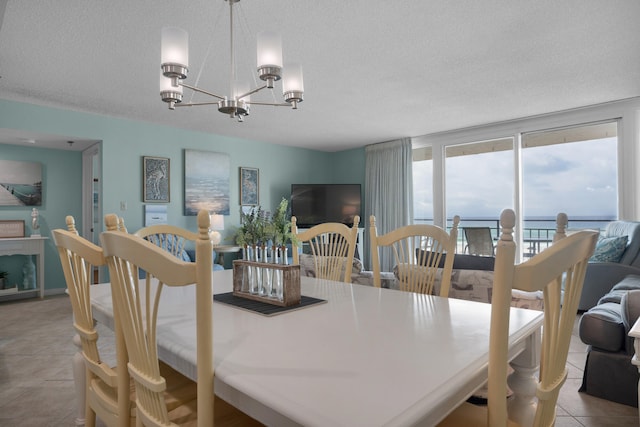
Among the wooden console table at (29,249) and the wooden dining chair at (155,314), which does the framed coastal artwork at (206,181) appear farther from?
the wooden dining chair at (155,314)

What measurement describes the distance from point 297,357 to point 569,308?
66 centimetres

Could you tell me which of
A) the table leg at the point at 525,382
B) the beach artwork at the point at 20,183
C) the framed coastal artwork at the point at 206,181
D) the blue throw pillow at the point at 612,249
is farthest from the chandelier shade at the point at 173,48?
the beach artwork at the point at 20,183

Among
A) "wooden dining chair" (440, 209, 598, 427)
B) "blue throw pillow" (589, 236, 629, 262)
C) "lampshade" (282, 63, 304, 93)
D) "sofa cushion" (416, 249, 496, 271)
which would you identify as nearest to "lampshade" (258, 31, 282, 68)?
"lampshade" (282, 63, 304, 93)


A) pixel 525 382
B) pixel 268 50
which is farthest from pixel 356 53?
pixel 525 382

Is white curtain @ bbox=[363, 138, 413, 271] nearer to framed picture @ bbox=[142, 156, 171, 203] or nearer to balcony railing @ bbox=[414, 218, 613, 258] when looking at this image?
balcony railing @ bbox=[414, 218, 613, 258]

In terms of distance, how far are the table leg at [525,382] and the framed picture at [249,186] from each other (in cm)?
540

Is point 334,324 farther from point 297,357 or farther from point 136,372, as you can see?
point 136,372

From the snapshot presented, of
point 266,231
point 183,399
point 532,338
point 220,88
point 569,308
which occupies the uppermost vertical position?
point 220,88

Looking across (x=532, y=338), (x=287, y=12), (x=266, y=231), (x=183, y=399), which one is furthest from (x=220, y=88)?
(x=532, y=338)

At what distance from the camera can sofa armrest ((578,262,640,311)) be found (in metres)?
3.68

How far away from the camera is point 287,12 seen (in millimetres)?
2383

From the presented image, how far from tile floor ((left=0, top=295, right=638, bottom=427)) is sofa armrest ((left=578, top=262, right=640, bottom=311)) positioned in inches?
32.9

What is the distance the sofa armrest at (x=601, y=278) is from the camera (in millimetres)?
3684

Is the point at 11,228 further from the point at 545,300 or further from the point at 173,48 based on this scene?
the point at 545,300
